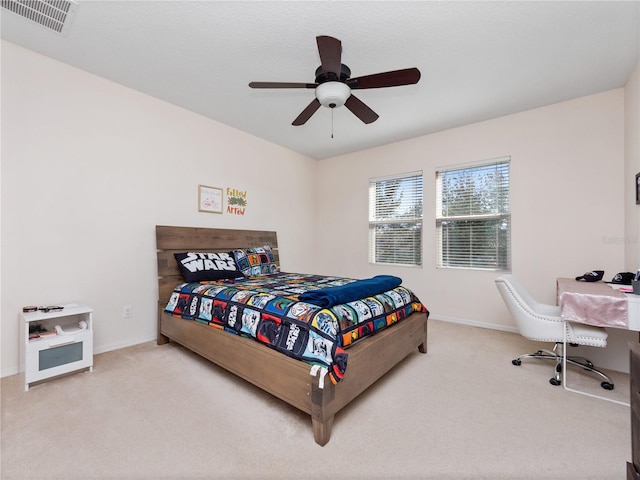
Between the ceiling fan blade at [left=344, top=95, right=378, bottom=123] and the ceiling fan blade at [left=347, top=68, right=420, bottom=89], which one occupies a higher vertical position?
the ceiling fan blade at [left=347, top=68, right=420, bottom=89]

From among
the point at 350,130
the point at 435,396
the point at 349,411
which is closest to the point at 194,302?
the point at 349,411

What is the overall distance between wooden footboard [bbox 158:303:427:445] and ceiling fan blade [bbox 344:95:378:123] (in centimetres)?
178

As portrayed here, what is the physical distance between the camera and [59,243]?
2.53 m

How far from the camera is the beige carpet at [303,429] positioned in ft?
4.60

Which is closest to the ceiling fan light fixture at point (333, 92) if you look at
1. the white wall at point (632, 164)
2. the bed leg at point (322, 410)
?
the bed leg at point (322, 410)

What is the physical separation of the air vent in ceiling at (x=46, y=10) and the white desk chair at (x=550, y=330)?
12.6 feet

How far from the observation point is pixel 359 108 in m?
2.37

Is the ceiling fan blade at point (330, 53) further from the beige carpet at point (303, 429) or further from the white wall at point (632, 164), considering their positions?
the white wall at point (632, 164)

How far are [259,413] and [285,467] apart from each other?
1.57 feet

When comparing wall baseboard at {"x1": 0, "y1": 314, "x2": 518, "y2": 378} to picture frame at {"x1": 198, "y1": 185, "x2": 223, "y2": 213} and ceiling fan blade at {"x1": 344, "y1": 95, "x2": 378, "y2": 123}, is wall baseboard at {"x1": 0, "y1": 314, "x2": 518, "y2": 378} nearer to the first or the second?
picture frame at {"x1": 198, "y1": 185, "x2": 223, "y2": 213}

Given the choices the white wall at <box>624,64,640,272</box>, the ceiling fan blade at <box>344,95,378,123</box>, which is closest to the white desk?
the white wall at <box>624,64,640,272</box>

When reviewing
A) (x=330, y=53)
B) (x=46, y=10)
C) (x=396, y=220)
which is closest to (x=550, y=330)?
(x=396, y=220)

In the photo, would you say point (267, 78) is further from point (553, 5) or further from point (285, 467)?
point (285, 467)

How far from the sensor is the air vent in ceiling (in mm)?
1922
